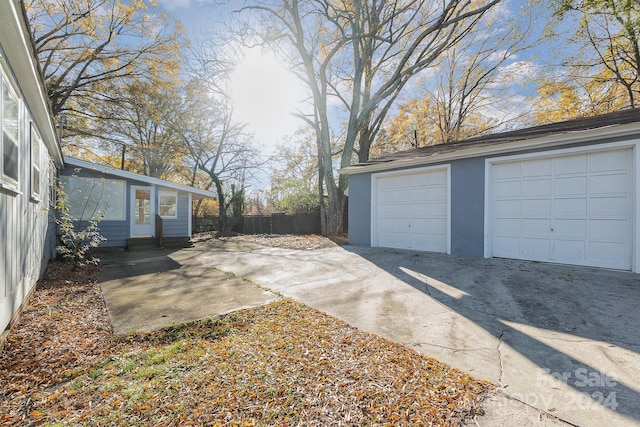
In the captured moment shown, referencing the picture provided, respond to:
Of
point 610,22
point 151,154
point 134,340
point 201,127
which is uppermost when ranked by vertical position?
point 610,22

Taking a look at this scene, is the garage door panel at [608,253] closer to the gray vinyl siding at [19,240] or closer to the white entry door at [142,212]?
the gray vinyl siding at [19,240]

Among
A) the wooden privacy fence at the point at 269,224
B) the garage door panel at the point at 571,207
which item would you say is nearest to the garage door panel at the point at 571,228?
the garage door panel at the point at 571,207

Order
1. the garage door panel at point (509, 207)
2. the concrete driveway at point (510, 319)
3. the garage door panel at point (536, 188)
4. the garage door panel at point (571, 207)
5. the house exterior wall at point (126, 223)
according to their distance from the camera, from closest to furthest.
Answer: the concrete driveway at point (510, 319) → the garage door panel at point (571, 207) → the garage door panel at point (536, 188) → the garage door panel at point (509, 207) → the house exterior wall at point (126, 223)

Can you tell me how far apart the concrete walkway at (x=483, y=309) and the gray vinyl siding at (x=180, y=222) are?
4467 mm

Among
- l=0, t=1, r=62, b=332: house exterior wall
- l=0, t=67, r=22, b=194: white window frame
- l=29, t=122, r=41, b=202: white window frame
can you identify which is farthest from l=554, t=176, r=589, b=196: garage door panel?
l=29, t=122, r=41, b=202: white window frame

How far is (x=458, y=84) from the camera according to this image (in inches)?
655

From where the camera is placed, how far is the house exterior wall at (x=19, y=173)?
2.46 metres

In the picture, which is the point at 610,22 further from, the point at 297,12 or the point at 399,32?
the point at 297,12

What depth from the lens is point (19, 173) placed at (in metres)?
3.15

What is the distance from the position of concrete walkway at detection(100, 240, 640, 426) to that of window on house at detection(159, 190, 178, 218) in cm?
479

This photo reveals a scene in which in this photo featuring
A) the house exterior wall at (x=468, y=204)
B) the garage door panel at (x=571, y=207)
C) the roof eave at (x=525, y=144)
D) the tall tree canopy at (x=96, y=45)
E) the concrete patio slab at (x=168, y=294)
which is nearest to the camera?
the concrete patio slab at (x=168, y=294)

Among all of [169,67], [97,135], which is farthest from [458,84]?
[97,135]

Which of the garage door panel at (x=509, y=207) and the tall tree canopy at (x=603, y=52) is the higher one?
the tall tree canopy at (x=603, y=52)

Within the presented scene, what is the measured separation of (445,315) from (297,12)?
12576mm
